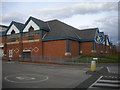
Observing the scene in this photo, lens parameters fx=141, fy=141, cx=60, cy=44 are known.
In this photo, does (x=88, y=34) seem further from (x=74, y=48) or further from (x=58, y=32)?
(x=58, y=32)

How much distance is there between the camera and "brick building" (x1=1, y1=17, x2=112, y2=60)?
108 ft

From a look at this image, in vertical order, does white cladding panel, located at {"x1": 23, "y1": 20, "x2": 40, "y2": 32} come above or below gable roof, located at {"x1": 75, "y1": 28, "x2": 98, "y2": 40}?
above

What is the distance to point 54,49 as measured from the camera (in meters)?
33.5

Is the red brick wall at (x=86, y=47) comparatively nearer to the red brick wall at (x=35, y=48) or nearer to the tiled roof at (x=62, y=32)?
the tiled roof at (x=62, y=32)

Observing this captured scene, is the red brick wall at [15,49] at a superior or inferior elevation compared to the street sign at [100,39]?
inferior

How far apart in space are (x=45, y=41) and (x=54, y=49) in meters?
3.32

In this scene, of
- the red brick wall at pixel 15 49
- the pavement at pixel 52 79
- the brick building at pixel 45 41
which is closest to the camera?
the pavement at pixel 52 79

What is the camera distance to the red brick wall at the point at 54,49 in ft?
106

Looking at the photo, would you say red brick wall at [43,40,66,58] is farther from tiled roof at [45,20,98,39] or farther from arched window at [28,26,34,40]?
arched window at [28,26,34,40]

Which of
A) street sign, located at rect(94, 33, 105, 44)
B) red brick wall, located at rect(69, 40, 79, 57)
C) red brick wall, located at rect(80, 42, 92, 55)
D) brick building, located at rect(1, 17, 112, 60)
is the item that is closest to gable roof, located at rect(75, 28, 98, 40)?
brick building, located at rect(1, 17, 112, 60)

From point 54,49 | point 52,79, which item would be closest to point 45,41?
point 54,49

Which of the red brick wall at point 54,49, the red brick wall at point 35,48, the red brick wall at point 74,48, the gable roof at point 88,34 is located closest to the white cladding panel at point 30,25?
the red brick wall at point 35,48

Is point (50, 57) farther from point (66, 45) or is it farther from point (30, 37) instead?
point (30, 37)

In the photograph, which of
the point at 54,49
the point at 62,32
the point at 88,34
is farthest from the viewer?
the point at 88,34
